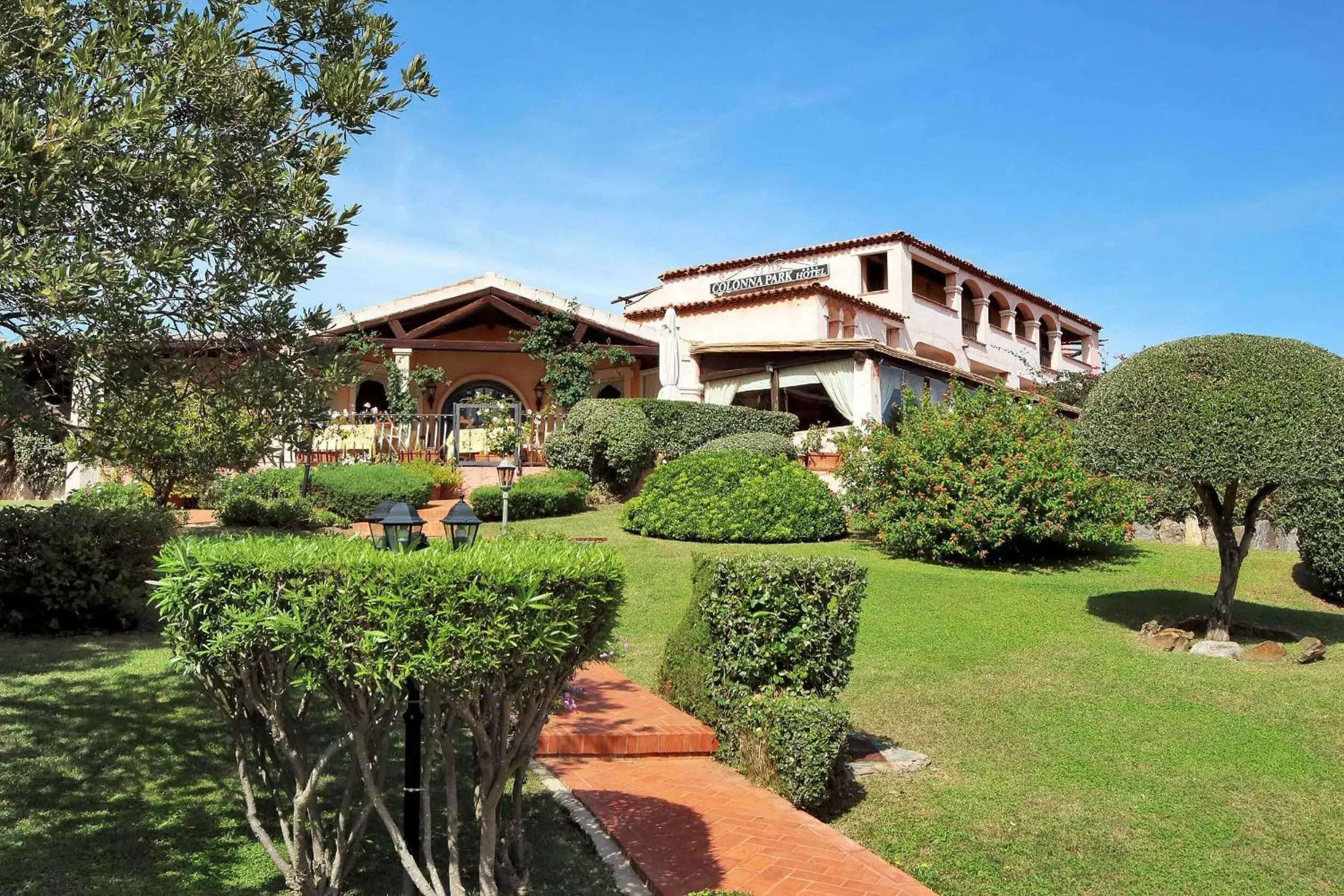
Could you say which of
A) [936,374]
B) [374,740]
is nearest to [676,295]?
[936,374]

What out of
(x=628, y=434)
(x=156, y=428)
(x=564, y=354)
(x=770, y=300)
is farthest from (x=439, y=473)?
(x=770, y=300)

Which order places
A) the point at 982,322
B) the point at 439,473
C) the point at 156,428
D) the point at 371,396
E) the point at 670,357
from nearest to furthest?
the point at 156,428 < the point at 439,473 < the point at 670,357 < the point at 371,396 < the point at 982,322

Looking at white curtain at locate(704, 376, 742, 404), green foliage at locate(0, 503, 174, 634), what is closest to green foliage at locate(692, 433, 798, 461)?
white curtain at locate(704, 376, 742, 404)

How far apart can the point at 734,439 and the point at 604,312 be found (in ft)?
22.9

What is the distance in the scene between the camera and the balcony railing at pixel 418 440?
1956cm

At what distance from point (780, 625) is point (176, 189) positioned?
4.59 m

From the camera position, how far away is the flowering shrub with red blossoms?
13633 millimetres

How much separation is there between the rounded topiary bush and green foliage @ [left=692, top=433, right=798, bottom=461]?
1.94 metres

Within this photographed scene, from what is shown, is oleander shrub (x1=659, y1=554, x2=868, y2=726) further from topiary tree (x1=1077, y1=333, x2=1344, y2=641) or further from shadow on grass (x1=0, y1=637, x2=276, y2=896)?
topiary tree (x1=1077, y1=333, x2=1344, y2=641)

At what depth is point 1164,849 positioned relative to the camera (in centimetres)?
535

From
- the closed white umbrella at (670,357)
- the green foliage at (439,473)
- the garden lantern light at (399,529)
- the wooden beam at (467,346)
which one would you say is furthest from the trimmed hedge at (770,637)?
the wooden beam at (467,346)

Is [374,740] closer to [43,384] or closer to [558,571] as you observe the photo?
[558,571]

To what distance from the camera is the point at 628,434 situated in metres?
18.4

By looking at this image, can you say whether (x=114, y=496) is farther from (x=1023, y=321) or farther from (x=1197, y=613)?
(x=1023, y=321)
